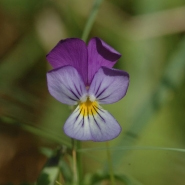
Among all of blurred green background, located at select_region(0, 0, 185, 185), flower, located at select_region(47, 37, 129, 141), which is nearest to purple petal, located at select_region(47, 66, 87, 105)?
flower, located at select_region(47, 37, 129, 141)

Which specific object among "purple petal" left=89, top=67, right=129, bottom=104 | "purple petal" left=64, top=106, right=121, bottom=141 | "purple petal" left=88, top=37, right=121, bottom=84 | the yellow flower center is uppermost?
"purple petal" left=88, top=37, right=121, bottom=84

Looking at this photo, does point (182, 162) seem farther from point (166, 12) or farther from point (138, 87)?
point (166, 12)

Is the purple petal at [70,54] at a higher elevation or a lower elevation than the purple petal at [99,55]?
lower

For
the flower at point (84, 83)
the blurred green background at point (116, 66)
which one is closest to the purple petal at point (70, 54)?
the flower at point (84, 83)

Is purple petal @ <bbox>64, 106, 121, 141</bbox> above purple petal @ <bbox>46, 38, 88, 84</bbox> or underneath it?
underneath

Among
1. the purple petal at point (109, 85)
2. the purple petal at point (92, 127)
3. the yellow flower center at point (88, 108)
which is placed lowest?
the purple petal at point (92, 127)

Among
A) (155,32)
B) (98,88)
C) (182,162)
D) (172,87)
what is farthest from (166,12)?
(98,88)

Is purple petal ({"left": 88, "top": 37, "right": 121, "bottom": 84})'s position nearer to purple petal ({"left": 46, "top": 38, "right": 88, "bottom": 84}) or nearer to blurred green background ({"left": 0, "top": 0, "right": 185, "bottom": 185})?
purple petal ({"left": 46, "top": 38, "right": 88, "bottom": 84})

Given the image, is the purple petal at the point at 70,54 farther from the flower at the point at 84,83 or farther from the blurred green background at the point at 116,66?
the blurred green background at the point at 116,66

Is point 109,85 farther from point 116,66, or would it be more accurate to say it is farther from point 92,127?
point 116,66
